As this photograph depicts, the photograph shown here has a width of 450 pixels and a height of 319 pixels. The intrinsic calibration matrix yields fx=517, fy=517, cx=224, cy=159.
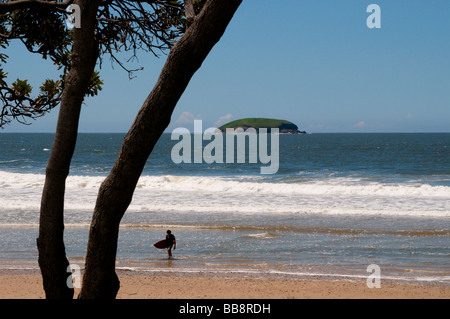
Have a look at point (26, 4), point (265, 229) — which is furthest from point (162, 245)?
point (26, 4)

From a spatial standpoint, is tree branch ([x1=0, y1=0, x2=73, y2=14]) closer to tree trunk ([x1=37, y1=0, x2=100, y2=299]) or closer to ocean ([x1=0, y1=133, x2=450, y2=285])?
tree trunk ([x1=37, y1=0, x2=100, y2=299])

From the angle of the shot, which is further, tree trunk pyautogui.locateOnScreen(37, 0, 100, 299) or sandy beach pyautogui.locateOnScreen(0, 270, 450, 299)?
sandy beach pyautogui.locateOnScreen(0, 270, 450, 299)

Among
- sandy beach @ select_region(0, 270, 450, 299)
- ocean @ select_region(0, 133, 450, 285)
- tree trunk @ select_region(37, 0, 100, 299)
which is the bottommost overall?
sandy beach @ select_region(0, 270, 450, 299)

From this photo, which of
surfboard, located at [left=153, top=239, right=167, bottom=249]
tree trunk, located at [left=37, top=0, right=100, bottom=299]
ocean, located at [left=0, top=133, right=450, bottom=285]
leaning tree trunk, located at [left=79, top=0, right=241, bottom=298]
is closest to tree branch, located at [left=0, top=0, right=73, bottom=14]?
tree trunk, located at [left=37, top=0, right=100, bottom=299]

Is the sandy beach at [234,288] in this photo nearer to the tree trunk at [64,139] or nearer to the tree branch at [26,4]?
the tree trunk at [64,139]

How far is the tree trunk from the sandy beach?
5.35 m

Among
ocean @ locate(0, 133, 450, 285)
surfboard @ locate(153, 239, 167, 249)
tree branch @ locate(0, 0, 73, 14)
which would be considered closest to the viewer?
tree branch @ locate(0, 0, 73, 14)

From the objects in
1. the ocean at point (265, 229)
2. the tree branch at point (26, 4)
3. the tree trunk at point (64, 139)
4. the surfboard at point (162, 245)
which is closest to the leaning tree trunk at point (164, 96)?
the tree trunk at point (64, 139)

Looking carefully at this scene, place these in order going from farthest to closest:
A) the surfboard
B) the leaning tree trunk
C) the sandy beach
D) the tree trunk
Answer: the surfboard
the sandy beach
the tree trunk
the leaning tree trunk

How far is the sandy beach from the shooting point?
32.0 feet

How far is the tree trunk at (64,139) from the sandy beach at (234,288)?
535 cm

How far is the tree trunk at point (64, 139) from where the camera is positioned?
4.45 meters

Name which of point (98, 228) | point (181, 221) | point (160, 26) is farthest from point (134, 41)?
point (181, 221)
